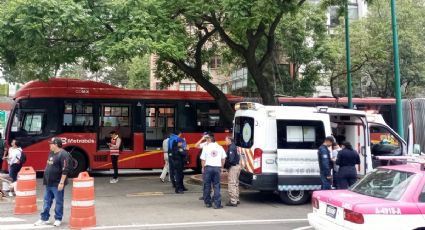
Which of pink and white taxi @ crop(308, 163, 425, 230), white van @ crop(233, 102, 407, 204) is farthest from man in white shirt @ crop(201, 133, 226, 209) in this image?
pink and white taxi @ crop(308, 163, 425, 230)

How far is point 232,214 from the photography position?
10.9 m

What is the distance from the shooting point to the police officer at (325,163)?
36.8 feet

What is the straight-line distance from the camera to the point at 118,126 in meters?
18.5

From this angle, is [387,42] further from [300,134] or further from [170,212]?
[170,212]

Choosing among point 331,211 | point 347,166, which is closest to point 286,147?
point 347,166

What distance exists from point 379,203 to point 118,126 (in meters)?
13.2

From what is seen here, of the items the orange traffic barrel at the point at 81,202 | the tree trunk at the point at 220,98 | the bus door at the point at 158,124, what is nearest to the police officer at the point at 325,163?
the orange traffic barrel at the point at 81,202

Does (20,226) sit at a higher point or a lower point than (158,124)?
lower

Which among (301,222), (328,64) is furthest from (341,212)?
(328,64)

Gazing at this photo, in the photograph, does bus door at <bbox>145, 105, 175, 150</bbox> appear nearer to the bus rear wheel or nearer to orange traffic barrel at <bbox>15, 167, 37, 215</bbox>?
the bus rear wheel

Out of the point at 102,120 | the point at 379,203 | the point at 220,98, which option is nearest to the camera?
the point at 379,203

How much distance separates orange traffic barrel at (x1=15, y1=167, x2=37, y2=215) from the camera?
10734mm

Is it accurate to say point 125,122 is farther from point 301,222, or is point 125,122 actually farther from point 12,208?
point 301,222

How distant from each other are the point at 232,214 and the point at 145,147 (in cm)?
825
